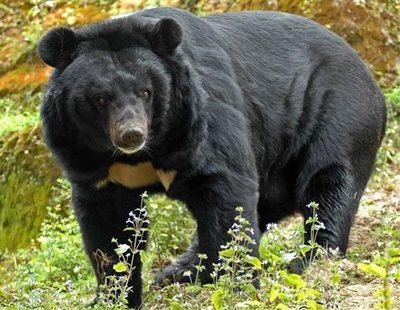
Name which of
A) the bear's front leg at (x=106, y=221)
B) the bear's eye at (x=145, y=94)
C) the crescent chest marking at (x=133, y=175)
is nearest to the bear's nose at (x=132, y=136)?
the bear's eye at (x=145, y=94)

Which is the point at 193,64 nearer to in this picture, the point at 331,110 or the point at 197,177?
the point at 197,177

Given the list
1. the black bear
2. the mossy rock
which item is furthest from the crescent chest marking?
the mossy rock

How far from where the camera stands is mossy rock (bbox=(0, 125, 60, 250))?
374 inches

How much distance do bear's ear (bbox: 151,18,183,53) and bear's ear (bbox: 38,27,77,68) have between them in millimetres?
438

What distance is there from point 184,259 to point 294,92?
4.69 ft

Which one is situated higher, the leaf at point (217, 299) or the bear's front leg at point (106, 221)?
the leaf at point (217, 299)

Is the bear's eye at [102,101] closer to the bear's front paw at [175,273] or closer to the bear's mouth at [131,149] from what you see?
the bear's mouth at [131,149]

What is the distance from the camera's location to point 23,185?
31.6ft

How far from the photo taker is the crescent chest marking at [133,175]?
5879mm

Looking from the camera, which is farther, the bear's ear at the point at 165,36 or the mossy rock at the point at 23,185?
the mossy rock at the point at 23,185

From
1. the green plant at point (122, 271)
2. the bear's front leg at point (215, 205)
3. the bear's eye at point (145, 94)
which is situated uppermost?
the bear's eye at point (145, 94)

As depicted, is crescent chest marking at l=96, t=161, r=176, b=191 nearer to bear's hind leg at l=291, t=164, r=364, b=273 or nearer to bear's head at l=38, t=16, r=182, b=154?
bear's head at l=38, t=16, r=182, b=154

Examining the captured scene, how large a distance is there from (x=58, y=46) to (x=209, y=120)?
3.00ft

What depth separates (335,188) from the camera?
6.79 metres
